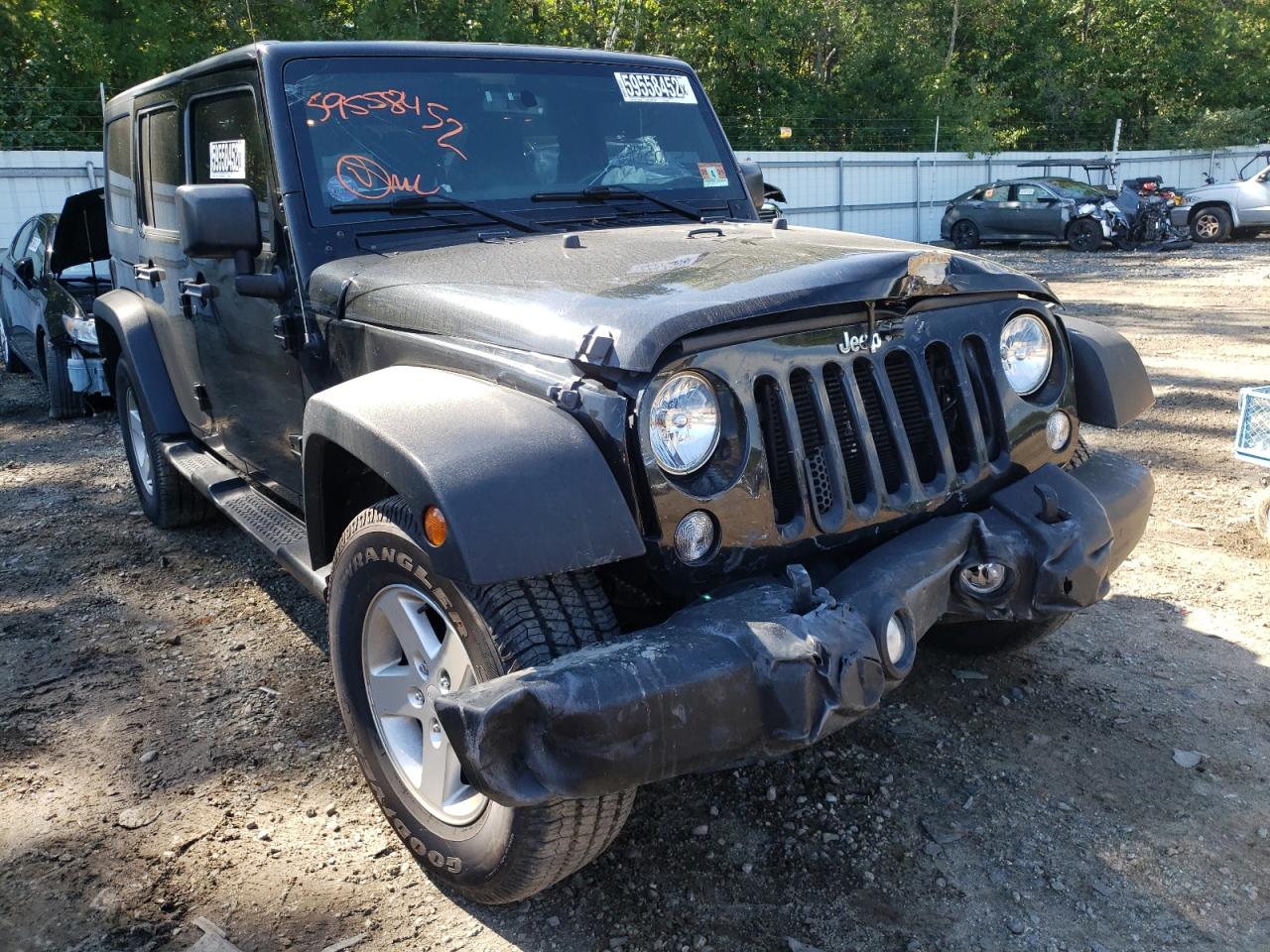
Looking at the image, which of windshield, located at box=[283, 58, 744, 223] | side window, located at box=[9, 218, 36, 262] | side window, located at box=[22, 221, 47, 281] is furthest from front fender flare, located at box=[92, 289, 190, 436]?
side window, located at box=[9, 218, 36, 262]

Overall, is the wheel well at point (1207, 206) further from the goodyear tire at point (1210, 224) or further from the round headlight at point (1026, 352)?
the round headlight at point (1026, 352)

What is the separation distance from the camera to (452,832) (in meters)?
2.61

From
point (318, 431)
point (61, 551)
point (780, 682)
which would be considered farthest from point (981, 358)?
point (61, 551)

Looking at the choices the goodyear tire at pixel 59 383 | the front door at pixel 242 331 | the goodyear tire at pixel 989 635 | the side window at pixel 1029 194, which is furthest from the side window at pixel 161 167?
the side window at pixel 1029 194

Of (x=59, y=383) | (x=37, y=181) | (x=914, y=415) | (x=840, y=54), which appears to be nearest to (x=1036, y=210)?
(x=840, y=54)

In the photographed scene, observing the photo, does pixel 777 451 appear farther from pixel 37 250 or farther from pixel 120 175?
pixel 37 250

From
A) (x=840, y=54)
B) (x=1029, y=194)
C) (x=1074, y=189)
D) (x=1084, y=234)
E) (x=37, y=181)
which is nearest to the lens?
(x=37, y=181)

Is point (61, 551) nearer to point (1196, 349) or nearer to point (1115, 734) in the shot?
point (1115, 734)

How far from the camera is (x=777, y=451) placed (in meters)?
2.53

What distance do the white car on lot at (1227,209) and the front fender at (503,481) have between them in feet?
71.6

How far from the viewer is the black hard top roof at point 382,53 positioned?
3.53 meters

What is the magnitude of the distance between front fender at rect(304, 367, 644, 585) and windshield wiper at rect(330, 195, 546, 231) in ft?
3.96

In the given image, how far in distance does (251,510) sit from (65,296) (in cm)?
525

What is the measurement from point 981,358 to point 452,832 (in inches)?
72.8
